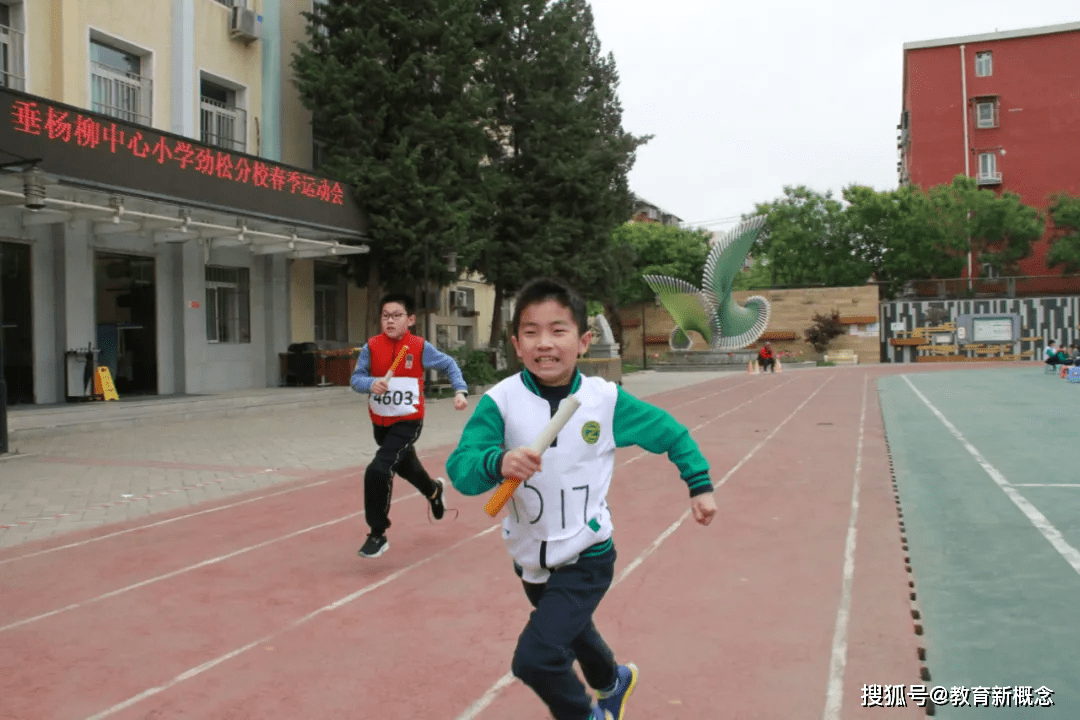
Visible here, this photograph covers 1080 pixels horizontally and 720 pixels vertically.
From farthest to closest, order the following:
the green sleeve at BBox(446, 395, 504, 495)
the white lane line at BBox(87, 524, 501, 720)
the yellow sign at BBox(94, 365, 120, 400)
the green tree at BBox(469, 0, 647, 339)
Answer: the green tree at BBox(469, 0, 647, 339) → the yellow sign at BBox(94, 365, 120, 400) → the white lane line at BBox(87, 524, 501, 720) → the green sleeve at BBox(446, 395, 504, 495)

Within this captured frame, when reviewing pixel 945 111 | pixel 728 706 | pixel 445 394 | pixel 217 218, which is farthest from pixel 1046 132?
pixel 728 706

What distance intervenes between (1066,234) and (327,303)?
154 feet

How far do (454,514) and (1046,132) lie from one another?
59702 mm

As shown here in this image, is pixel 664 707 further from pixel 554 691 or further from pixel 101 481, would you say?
pixel 101 481

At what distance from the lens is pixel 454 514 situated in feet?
24.9

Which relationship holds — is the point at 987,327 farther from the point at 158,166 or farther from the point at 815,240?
the point at 158,166

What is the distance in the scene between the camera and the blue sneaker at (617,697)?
316 cm

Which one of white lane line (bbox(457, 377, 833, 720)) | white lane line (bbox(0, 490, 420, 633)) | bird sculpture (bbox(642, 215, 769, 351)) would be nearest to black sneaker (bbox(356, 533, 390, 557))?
white lane line (bbox(0, 490, 420, 633))

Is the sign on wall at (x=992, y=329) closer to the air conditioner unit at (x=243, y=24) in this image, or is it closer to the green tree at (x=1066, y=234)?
the green tree at (x=1066, y=234)

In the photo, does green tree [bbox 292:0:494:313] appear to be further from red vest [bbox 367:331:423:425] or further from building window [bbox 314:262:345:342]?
red vest [bbox 367:331:423:425]

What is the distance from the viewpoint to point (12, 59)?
53.8ft

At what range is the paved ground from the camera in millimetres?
8172

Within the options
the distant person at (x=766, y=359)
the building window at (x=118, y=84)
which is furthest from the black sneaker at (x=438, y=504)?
the distant person at (x=766, y=359)

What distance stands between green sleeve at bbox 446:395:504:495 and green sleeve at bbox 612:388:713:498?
409 millimetres
